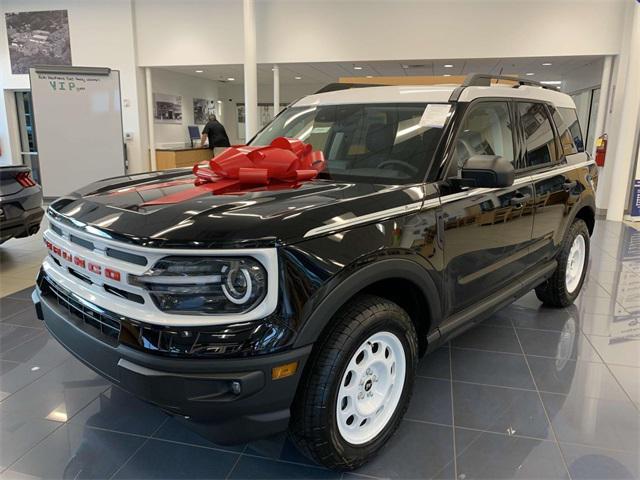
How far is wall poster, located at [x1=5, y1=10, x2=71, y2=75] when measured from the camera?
33.7ft

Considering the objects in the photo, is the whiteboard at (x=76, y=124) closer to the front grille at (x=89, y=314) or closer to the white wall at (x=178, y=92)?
the white wall at (x=178, y=92)

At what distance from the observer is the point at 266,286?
5.29ft

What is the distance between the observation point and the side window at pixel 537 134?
3.06 metres

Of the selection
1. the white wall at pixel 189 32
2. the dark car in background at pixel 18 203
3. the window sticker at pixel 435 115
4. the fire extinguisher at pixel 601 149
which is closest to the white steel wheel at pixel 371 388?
the window sticker at pixel 435 115

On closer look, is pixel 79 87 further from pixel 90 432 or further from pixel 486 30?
pixel 90 432

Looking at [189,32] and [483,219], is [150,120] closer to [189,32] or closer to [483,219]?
[189,32]

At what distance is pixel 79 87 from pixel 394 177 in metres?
7.79

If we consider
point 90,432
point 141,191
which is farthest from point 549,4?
point 90,432

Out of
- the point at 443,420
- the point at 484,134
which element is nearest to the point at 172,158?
the point at 484,134

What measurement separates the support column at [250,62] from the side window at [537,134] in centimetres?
651

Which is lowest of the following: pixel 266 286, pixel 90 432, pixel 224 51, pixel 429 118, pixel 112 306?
pixel 90 432

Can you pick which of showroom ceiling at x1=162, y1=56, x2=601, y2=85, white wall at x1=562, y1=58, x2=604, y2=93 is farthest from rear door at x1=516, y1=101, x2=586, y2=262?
white wall at x1=562, y1=58, x2=604, y2=93

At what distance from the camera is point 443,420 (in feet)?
8.06

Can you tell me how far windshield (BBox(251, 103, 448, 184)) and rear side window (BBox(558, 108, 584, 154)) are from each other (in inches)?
66.1
